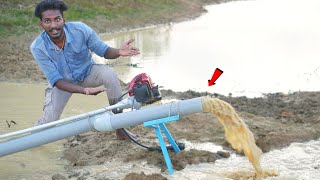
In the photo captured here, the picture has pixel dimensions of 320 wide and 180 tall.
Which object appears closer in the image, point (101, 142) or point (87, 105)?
point (101, 142)

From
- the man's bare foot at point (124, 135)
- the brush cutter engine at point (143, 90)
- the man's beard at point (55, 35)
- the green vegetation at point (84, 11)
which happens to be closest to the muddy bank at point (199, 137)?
the man's bare foot at point (124, 135)

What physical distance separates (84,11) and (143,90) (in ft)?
48.9

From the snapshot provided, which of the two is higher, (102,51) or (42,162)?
(102,51)

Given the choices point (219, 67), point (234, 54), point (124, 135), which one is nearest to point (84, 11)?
point (234, 54)

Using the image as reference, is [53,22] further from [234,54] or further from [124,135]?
[234,54]

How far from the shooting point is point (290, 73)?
9.83 metres

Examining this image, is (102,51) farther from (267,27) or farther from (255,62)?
(267,27)

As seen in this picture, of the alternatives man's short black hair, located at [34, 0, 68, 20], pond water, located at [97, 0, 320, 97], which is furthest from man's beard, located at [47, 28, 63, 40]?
pond water, located at [97, 0, 320, 97]

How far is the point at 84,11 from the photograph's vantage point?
61.5ft

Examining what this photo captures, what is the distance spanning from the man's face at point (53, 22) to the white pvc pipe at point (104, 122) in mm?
937

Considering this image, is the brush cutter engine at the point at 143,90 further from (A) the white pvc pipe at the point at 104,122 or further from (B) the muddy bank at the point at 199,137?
(B) the muddy bank at the point at 199,137

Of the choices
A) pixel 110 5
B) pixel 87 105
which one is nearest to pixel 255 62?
pixel 87 105

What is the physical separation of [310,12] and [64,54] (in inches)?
724

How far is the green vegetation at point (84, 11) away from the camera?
1492 centimetres
